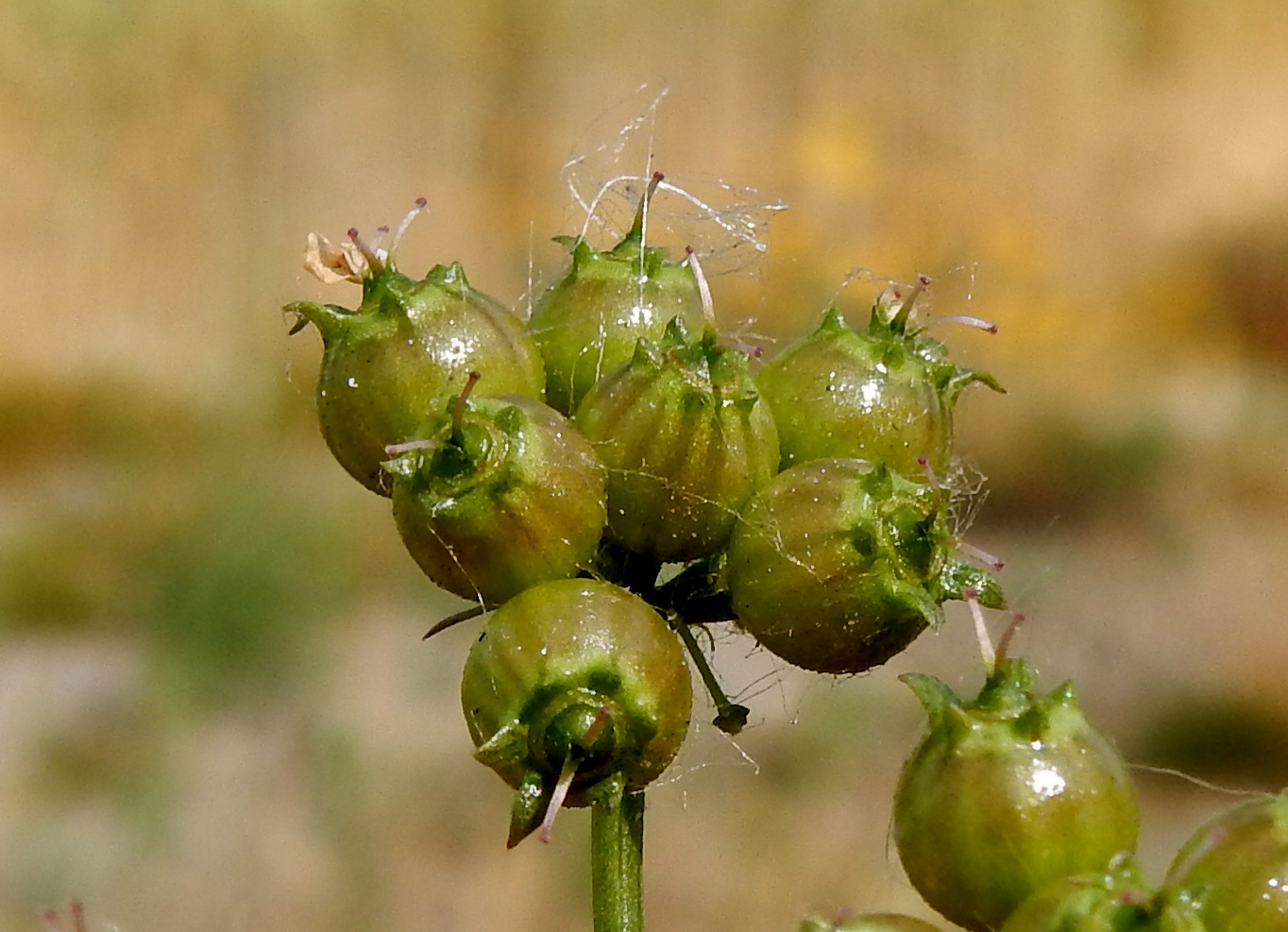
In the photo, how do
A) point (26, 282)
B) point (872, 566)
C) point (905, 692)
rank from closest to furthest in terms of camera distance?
1. point (872, 566)
2. point (905, 692)
3. point (26, 282)

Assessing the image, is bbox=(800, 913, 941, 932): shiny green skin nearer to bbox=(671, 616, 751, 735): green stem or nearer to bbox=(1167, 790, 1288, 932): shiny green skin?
bbox=(1167, 790, 1288, 932): shiny green skin

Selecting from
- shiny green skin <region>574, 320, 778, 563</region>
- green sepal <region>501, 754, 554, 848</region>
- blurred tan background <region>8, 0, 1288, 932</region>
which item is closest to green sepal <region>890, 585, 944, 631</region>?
shiny green skin <region>574, 320, 778, 563</region>

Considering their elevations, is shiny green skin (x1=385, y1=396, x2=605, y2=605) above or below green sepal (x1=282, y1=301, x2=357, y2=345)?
below

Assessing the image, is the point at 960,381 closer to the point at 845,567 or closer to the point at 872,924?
the point at 845,567

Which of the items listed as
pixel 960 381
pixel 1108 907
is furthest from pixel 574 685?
pixel 960 381

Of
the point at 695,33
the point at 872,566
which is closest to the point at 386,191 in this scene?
the point at 695,33

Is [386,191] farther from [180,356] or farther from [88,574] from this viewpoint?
[88,574]
